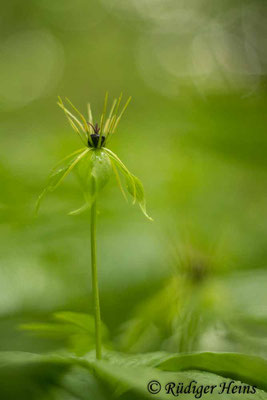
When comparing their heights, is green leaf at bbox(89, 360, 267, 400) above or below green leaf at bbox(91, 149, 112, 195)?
below

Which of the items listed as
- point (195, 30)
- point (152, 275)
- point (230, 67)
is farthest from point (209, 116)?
point (195, 30)

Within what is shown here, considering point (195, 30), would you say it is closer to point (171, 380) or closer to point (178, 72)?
point (178, 72)

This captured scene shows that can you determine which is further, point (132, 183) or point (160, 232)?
point (160, 232)

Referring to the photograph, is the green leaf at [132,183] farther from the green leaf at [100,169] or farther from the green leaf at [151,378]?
the green leaf at [151,378]

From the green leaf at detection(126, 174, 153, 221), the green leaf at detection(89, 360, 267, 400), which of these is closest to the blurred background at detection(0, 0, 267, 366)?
the green leaf at detection(89, 360, 267, 400)

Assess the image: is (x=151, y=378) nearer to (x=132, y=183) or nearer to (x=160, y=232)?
(x=132, y=183)

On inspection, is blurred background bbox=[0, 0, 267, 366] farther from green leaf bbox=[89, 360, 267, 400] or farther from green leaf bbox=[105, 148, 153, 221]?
green leaf bbox=[105, 148, 153, 221]

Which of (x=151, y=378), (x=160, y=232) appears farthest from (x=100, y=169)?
(x=160, y=232)

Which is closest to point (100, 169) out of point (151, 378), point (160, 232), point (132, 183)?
point (132, 183)

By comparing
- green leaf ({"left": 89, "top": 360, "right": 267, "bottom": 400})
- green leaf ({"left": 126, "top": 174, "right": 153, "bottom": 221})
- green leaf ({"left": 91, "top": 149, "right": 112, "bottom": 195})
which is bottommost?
green leaf ({"left": 89, "top": 360, "right": 267, "bottom": 400})

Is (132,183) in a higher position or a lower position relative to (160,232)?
higher

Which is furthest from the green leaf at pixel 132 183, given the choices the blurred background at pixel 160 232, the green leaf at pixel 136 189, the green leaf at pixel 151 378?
the blurred background at pixel 160 232
